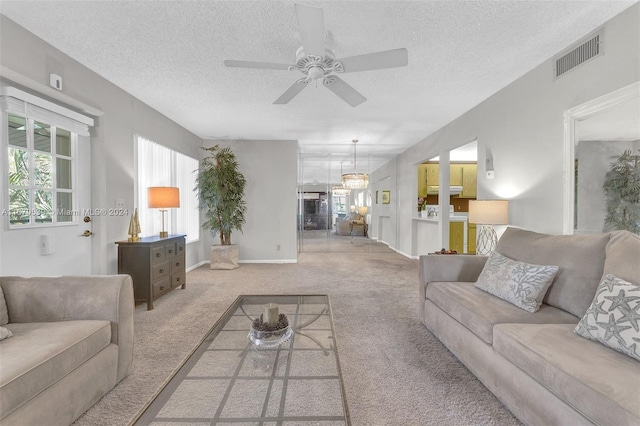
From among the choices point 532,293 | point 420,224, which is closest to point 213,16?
point 532,293

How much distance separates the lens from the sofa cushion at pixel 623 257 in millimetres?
1522

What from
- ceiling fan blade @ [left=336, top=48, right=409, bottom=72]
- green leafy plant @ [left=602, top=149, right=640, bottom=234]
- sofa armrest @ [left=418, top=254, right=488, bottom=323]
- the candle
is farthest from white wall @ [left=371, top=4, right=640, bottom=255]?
the candle

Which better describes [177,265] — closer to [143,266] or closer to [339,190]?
[143,266]

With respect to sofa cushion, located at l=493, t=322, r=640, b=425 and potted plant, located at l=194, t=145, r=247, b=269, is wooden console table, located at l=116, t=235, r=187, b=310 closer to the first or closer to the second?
potted plant, located at l=194, t=145, r=247, b=269

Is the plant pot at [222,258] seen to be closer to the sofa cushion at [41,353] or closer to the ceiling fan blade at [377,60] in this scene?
the sofa cushion at [41,353]

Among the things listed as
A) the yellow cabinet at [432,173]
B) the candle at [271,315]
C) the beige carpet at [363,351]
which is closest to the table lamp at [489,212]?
the beige carpet at [363,351]

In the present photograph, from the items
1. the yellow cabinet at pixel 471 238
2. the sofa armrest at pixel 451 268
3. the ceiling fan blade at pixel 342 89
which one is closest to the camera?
the ceiling fan blade at pixel 342 89

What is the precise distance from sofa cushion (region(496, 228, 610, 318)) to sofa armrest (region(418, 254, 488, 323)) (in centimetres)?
45

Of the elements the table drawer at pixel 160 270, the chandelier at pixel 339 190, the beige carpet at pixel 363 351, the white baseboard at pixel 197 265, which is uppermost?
the chandelier at pixel 339 190

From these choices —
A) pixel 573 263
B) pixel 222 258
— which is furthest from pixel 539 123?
pixel 222 258

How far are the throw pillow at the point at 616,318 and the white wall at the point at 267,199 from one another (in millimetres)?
4762

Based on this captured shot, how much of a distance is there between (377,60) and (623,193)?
208cm

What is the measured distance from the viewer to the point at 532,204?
294 centimetres

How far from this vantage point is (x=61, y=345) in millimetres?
1416
